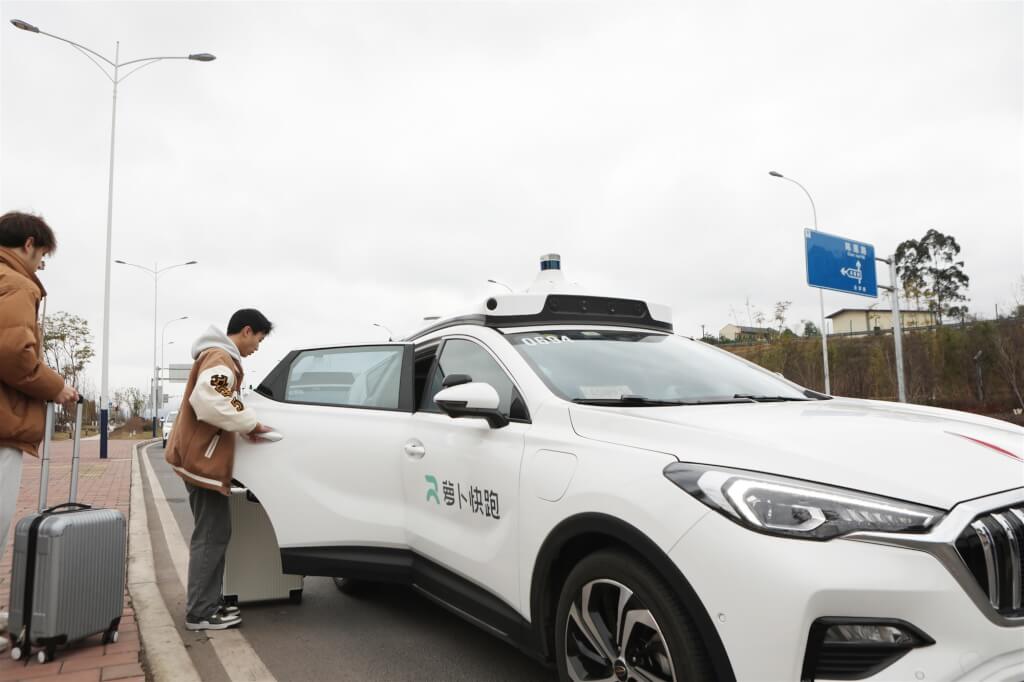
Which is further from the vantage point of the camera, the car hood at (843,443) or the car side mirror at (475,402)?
the car side mirror at (475,402)

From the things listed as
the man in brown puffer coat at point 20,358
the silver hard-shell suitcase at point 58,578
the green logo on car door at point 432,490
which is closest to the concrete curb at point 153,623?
the silver hard-shell suitcase at point 58,578

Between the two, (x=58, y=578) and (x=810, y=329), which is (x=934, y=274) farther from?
(x=58, y=578)

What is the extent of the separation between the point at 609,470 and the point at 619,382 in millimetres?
791

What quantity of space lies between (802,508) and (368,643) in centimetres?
269

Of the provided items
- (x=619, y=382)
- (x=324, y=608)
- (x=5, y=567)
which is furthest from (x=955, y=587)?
(x=5, y=567)

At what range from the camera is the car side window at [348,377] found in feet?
13.3

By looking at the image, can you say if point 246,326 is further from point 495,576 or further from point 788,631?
point 788,631

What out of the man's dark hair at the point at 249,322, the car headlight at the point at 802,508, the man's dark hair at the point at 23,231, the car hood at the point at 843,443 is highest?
the man's dark hair at the point at 23,231

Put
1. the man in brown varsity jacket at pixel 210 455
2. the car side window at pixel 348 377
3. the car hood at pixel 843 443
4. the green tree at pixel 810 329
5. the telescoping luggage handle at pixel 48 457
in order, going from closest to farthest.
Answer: the car hood at pixel 843 443, the telescoping luggage handle at pixel 48 457, the man in brown varsity jacket at pixel 210 455, the car side window at pixel 348 377, the green tree at pixel 810 329

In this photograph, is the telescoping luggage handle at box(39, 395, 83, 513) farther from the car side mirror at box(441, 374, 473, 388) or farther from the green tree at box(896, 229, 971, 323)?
the green tree at box(896, 229, 971, 323)

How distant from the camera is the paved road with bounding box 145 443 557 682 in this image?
132 inches

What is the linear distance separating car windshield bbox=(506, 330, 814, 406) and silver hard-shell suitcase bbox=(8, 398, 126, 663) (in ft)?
7.44

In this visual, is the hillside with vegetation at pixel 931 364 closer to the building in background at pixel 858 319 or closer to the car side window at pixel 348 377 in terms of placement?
the car side window at pixel 348 377

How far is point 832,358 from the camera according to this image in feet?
119
